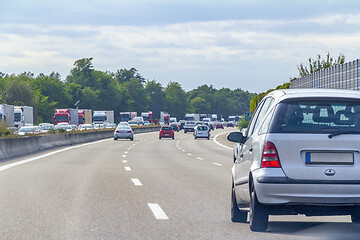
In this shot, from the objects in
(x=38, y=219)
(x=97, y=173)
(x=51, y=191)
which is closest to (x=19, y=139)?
(x=97, y=173)

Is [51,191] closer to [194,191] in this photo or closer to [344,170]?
[194,191]

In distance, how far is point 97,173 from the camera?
58.5 feet

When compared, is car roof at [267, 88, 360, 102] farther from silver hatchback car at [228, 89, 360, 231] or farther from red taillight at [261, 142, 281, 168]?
red taillight at [261, 142, 281, 168]

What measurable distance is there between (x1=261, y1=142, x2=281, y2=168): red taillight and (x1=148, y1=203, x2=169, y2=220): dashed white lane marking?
92.6 inches

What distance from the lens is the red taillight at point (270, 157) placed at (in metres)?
7.23

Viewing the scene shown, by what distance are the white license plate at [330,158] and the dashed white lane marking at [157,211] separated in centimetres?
268

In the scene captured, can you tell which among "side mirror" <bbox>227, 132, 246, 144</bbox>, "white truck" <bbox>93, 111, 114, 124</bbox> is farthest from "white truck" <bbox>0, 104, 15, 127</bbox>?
"side mirror" <bbox>227, 132, 246, 144</bbox>

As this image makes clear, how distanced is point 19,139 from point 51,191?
17.2 m

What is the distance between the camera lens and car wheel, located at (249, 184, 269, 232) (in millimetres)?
7418

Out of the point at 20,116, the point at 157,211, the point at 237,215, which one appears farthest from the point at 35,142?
the point at 20,116

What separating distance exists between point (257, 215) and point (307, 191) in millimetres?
704

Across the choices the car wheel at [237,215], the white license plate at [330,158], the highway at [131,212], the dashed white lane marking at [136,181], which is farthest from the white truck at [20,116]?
the white license plate at [330,158]

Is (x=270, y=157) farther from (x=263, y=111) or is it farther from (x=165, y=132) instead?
(x=165, y=132)

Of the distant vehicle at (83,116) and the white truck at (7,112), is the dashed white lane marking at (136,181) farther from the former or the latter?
the distant vehicle at (83,116)
